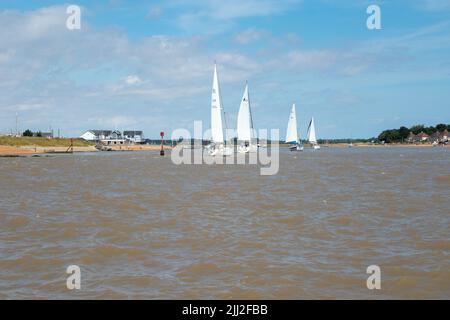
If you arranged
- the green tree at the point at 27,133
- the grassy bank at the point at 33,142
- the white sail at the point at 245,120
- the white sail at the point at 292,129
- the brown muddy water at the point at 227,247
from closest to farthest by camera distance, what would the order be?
the brown muddy water at the point at 227,247
the white sail at the point at 245,120
the grassy bank at the point at 33,142
the white sail at the point at 292,129
the green tree at the point at 27,133

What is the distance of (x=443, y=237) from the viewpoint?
43.8 feet

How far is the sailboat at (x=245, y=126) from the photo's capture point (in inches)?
3851

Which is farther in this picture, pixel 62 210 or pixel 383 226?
pixel 62 210

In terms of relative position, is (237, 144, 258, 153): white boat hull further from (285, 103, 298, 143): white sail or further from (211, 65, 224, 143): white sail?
(285, 103, 298, 143): white sail

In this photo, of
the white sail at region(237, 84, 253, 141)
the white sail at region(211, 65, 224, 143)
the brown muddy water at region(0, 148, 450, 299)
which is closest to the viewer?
the brown muddy water at region(0, 148, 450, 299)

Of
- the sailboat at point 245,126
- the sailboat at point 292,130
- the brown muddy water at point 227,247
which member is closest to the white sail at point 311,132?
the sailboat at point 292,130

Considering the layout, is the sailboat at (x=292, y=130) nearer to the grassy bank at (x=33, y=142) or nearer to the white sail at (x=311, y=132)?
the white sail at (x=311, y=132)

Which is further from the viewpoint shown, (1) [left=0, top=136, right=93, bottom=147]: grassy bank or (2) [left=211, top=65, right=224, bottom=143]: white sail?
(1) [left=0, top=136, right=93, bottom=147]: grassy bank

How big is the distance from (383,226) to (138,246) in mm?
7822

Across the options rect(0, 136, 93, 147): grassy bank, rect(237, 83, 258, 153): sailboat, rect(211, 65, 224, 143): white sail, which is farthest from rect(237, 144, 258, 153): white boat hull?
rect(0, 136, 93, 147): grassy bank

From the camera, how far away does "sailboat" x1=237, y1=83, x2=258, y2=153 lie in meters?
97.8

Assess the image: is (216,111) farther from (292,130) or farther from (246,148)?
A: (292,130)
